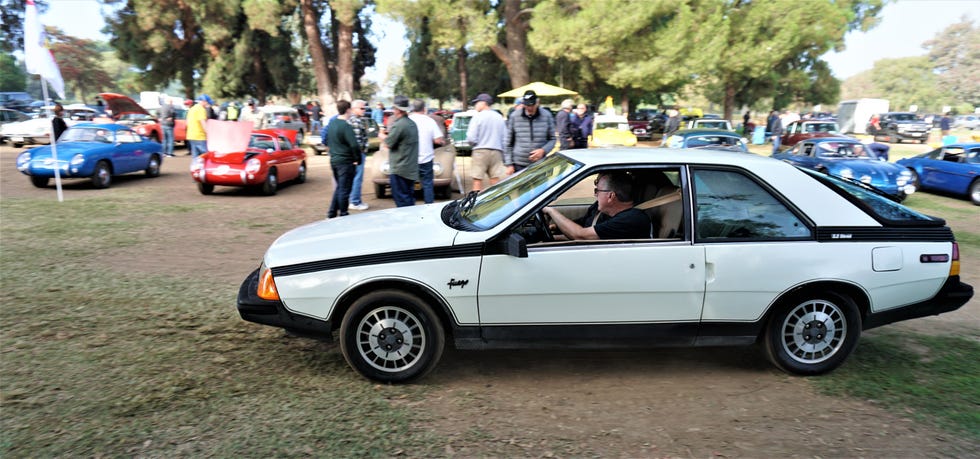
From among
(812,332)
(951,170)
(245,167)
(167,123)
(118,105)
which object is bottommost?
(812,332)

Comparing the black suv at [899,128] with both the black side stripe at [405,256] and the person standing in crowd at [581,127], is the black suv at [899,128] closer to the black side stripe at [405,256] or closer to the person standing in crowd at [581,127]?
the person standing in crowd at [581,127]

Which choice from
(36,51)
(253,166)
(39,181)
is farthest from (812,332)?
(39,181)

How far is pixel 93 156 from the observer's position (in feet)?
42.7

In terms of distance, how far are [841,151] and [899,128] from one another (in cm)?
2790

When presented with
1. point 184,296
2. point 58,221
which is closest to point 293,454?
point 184,296

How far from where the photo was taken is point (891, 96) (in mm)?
100062

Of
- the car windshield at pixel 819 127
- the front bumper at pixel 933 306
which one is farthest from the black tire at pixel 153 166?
the car windshield at pixel 819 127

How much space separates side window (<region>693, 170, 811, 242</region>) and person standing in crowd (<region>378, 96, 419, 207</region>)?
5440 mm

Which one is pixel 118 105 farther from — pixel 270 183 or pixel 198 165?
pixel 270 183

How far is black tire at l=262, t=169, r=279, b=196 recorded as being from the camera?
42.0 ft

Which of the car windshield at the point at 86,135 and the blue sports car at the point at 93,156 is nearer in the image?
the blue sports car at the point at 93,156

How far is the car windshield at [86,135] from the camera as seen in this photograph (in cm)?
1361

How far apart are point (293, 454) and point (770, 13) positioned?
3576 cm

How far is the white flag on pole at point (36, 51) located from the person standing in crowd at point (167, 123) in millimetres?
8729
